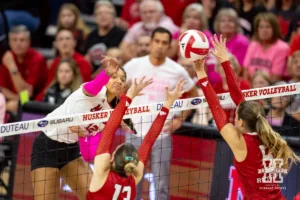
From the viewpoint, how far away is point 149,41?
1162 centimetres

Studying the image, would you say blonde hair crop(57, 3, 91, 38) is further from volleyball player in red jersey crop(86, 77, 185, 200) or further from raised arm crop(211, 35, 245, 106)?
volleyball player in red jersey crop(86, 77, 185, 200)

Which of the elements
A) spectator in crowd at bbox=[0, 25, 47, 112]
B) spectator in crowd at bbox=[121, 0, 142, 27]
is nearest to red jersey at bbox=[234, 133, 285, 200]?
spectator in crowd at bbox=[0, 25, 47, 112]

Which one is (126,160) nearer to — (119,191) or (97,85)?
(119,191)

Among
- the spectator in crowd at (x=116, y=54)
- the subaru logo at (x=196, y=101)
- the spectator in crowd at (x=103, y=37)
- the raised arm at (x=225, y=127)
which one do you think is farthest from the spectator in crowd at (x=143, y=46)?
the raised arm at (x=225, y=127)

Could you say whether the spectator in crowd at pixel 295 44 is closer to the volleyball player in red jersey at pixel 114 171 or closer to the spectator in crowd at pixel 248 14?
the spectator in crowd at pixel 248 14

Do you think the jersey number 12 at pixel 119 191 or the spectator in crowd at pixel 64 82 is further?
the spectator in crowd at pixel 64 82

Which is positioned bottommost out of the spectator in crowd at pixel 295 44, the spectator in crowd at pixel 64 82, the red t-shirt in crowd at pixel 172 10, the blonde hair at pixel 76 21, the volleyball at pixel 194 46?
the volleyball at pixel 194 46

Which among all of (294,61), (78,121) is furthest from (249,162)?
(294,61)

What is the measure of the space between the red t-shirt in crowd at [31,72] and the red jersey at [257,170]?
5069 mm

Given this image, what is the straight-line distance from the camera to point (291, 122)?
1021 cm

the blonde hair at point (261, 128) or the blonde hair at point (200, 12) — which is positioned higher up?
the blonde hair at point (200, 12)

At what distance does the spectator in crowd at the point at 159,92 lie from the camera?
1003cm

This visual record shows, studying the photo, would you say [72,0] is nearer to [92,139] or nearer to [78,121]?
[92,139]

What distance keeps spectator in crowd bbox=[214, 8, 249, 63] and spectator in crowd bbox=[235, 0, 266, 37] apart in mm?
871
